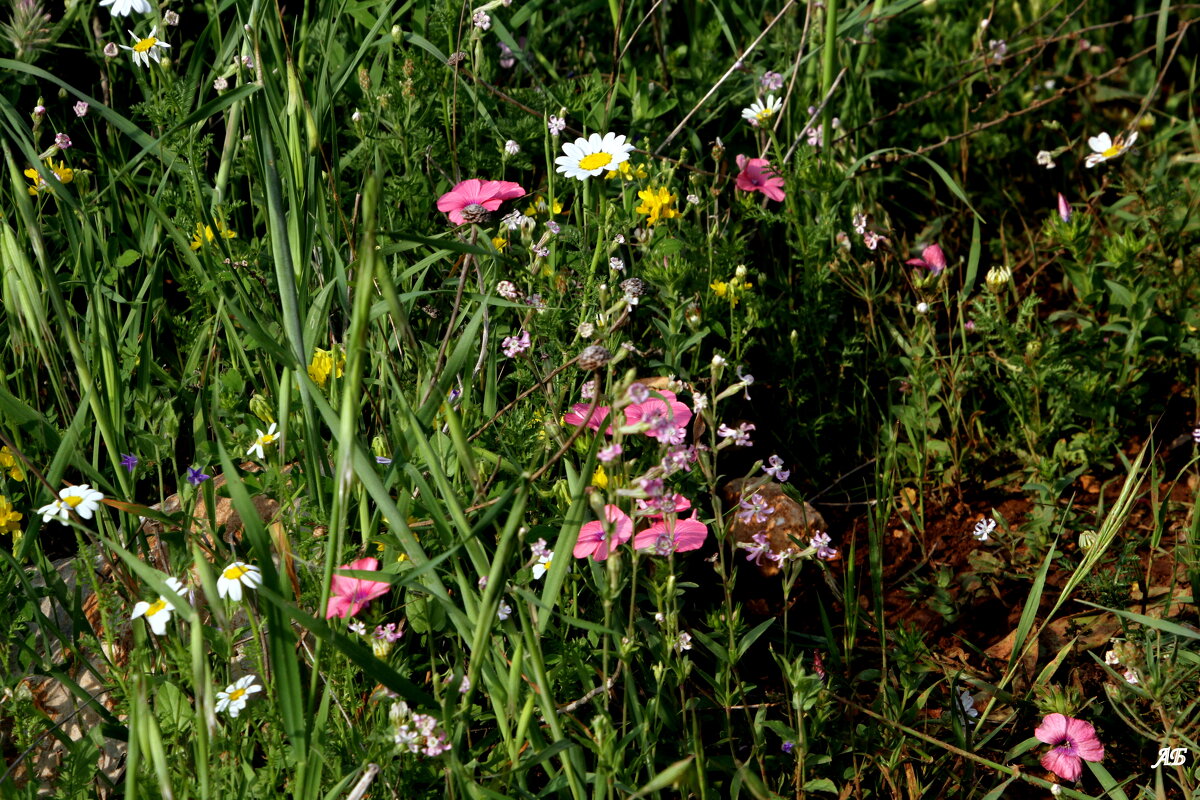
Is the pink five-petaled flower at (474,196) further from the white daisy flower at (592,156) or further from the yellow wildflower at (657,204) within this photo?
the yellow wildflower at (657,204)

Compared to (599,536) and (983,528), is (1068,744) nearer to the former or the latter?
(983,528)

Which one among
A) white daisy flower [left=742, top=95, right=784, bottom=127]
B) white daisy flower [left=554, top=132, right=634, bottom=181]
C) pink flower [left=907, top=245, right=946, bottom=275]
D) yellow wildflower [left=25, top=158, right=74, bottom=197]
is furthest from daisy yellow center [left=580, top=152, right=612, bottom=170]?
yellow wildflower [left=25, top=158, right=74, bottom=197]

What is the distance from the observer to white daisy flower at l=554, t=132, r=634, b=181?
6.82ft

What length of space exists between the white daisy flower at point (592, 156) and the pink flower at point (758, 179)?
1.17 feet

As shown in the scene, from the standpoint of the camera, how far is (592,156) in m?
2.12

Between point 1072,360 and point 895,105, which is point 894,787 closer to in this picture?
point 1072,360

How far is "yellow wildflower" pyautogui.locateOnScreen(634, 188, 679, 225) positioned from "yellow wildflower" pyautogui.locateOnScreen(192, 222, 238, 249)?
741mm

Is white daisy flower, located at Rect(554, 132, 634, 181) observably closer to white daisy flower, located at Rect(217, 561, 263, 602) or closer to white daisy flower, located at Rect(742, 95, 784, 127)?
white daisy flower, located at Rect(742, 95, 784, 127)

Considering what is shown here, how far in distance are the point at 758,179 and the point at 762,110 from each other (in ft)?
0.67

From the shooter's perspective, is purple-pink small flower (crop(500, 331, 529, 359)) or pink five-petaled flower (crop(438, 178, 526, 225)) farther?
pink five-petaled flower (crop(438, 178, 526, 225))

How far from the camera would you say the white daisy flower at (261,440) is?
5.48 feet

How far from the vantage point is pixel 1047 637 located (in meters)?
2.00

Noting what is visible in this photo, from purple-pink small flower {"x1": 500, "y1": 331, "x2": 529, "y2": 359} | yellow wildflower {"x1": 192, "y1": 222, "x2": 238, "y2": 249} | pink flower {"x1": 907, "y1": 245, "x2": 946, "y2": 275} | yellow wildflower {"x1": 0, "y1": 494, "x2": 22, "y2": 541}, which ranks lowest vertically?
pink flower {"x1": 907, "y1": 245, "x2": 946, "y2": 275}

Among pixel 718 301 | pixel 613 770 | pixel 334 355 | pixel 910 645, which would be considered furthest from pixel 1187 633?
pixel 334 355
